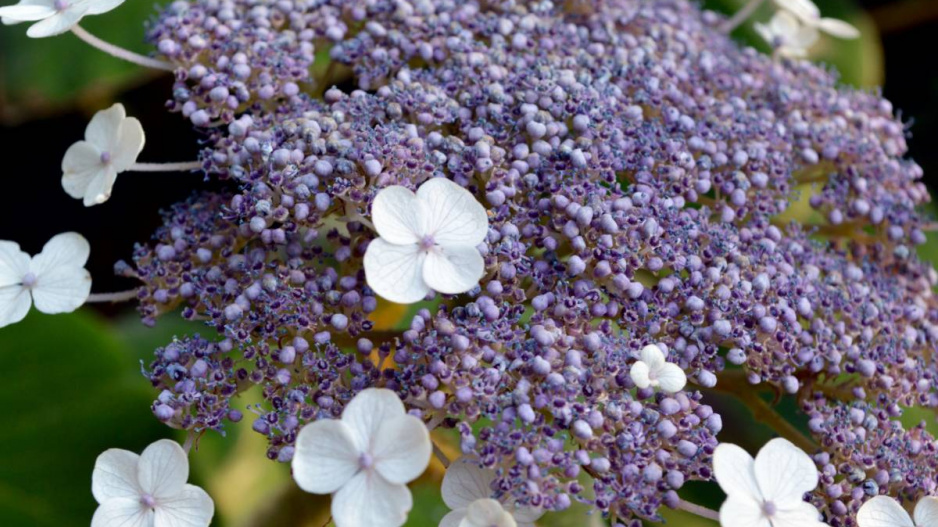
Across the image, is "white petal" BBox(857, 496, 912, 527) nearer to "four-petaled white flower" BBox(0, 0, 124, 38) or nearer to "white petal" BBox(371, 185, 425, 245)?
"white petal" BBox(371, 185, 425, 245)

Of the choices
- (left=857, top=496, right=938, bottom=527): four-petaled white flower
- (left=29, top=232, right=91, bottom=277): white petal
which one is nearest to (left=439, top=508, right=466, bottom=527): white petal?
(left=857, top=496, right=938, bottom=527): four-petaled white flower

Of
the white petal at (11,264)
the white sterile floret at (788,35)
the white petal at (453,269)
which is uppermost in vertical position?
the white sterile floret at (788,35)

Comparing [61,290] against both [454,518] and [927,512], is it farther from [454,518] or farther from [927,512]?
[927,512]

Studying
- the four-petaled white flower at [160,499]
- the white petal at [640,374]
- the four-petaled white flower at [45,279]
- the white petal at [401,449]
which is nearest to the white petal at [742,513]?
the white petal at [640,374]

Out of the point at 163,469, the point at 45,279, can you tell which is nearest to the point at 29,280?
the point at 45,279

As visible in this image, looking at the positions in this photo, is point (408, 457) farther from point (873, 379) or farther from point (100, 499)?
point (873, 379)

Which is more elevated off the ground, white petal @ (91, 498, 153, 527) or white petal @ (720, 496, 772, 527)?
→ white petal @ (720, 496, 772, 527)

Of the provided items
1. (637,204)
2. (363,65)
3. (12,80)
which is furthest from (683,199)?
(12,80)

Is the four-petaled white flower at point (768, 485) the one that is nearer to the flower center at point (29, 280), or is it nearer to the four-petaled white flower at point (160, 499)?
the four-petaled white flower at point (160, 499)
